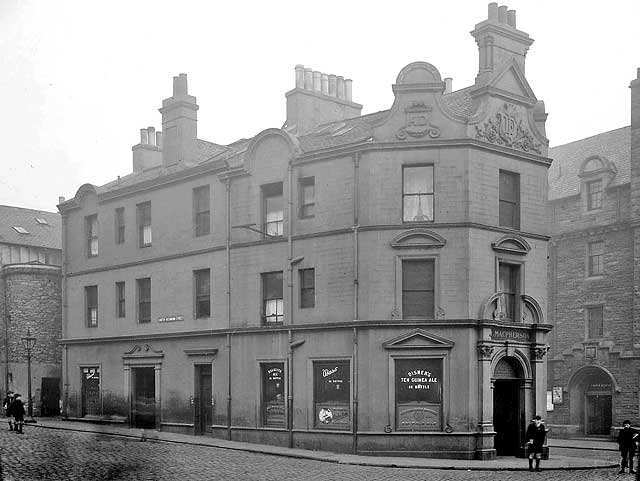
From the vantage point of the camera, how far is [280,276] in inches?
1271

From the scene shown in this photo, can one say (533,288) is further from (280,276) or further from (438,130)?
(280,276)

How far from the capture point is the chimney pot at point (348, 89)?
41000 mm

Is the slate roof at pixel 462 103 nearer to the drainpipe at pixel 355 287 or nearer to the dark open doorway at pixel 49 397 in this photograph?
the drainpipe at pixel 355 287

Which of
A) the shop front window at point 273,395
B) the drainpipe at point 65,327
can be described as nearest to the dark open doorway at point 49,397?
the drainpipe at point 65,327

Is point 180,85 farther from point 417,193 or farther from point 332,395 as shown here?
point 332,395

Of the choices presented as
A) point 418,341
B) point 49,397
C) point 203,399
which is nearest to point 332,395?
point 418,341

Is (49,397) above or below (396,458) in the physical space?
below

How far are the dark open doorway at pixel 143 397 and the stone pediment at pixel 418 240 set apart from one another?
13900mm

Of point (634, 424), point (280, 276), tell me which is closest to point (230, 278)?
point (280, 276)

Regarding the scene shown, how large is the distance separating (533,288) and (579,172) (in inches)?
652

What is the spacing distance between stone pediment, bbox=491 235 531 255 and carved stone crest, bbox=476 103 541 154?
3.17 metres

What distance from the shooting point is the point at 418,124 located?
29.0 m

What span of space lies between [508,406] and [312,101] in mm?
16309

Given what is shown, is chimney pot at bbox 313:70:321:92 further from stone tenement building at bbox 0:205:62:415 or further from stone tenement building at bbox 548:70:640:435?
stone tenement building at bbox 0:205:62:415
